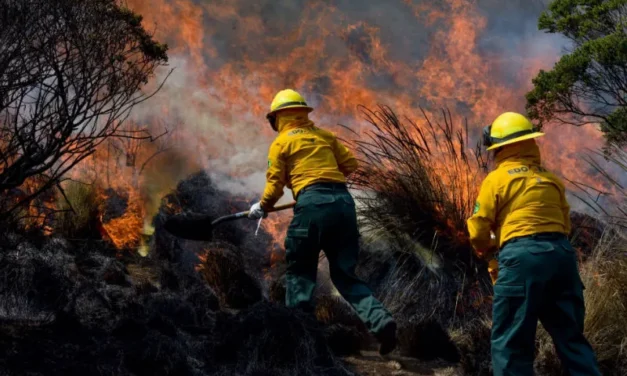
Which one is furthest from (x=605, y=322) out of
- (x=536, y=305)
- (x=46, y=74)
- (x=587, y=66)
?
(x=587, y=66)

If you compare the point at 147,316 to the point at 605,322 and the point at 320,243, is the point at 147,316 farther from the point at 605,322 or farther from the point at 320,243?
the point at 605,322

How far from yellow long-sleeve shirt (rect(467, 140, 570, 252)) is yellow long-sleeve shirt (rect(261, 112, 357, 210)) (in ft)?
4.86

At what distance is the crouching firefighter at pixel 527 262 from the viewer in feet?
12.0

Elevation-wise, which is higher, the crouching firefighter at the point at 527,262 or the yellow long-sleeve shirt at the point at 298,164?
the yellow long-sleeve shirt at the point at 298,164

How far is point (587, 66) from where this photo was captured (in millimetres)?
10047

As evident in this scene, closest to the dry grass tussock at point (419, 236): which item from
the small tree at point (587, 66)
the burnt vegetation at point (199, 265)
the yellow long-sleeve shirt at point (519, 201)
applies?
the burnt vegetation at point (199, 265)

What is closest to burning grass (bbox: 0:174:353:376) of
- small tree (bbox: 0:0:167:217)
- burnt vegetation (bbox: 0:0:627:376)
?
burnt vegetation (bbox: 0:0:627:376)

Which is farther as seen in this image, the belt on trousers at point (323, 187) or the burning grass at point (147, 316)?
the belt on trousers at point (323, 187)

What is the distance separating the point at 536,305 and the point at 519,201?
563mm

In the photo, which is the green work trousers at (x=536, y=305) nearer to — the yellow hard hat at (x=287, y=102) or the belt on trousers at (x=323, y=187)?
the belt on trousers at (x=323, y=187)

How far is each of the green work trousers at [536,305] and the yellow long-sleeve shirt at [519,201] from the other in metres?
0.09

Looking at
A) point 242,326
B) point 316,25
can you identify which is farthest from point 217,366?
point 316,25

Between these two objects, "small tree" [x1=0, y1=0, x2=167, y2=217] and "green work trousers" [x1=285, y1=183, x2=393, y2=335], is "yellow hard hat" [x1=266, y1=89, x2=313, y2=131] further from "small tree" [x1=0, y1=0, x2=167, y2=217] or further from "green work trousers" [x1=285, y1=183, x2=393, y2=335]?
"small tree" [x1=0, y1=0, x2=167, y2=217]

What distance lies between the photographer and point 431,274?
20.5 ft
